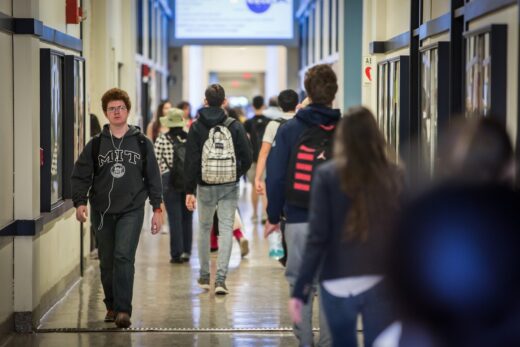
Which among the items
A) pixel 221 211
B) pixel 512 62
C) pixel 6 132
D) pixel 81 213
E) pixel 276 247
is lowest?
pixel 276 247

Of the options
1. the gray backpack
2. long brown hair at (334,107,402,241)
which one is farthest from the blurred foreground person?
the gray backpack

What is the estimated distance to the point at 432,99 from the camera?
727 centimetres

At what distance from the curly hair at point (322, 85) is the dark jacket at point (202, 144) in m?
3.00

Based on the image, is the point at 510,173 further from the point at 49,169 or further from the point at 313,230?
the point at 49,169

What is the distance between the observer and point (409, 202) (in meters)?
3.51

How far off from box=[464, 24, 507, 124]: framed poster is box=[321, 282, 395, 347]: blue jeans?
1163 millimetres

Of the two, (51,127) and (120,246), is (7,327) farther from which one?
(51,127)

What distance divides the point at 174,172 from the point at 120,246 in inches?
141

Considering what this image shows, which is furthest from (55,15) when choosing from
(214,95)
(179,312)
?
(179,312)

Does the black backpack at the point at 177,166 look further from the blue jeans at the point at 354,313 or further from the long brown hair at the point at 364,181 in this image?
the long brown hair at the point at 364,181

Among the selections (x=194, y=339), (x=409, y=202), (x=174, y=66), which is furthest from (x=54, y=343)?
(x=174, y=66)

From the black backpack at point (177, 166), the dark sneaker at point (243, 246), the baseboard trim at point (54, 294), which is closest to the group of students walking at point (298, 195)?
the baseboard trim at point (54, 294)

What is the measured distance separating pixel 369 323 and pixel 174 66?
2499 centimetres

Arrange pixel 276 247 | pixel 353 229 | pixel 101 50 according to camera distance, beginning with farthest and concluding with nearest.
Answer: pixel 101 50 < pixel 276 247 < pixel 353 229
